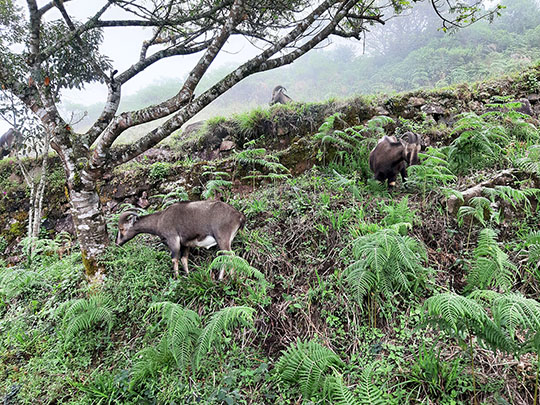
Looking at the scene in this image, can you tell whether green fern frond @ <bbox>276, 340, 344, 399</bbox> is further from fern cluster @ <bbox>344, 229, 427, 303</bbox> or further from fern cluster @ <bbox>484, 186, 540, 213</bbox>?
fern cluster @ <bbox>484, 186, 540, 213</bbox>

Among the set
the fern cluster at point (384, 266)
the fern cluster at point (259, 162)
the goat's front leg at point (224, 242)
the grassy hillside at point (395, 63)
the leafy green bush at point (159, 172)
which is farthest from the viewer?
the grassy hillside at point (395, 63)

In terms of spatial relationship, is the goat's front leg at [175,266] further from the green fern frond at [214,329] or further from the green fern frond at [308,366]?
the green fern frond at [308,366]

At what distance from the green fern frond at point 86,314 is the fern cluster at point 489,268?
149 inches


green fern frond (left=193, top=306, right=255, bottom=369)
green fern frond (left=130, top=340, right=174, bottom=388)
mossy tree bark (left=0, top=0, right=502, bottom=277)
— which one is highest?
mossy tree bark (left=0, top=0, right=502, bottom=277)

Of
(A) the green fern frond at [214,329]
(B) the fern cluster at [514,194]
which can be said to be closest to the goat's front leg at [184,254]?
(A) the green fern frond at [214,329]

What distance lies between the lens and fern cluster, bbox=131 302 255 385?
229 centimetres

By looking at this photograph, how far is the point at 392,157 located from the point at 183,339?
3.87 m

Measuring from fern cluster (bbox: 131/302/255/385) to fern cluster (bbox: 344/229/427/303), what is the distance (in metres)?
A: 1.09

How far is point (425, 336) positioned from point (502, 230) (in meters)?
2.01

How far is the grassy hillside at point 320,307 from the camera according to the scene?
2148 millimetres

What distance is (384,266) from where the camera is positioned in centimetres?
276

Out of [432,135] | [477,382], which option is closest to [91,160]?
[477,382]

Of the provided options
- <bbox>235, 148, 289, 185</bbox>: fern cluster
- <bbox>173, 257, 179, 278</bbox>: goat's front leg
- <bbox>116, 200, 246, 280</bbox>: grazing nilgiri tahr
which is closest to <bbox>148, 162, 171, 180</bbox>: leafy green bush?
<bbox>235, 148, 289, 185</bbox>: fern cluster

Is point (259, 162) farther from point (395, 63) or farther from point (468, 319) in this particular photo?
point (395, 63)
